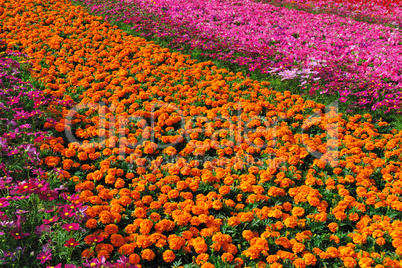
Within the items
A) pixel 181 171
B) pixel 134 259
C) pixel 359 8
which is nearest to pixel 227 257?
pixel 134 259

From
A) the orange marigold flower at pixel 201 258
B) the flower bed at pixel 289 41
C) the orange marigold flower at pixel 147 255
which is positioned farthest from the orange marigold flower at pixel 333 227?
the flower bed at pixel 289 41

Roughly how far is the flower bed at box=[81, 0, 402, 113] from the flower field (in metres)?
0.41

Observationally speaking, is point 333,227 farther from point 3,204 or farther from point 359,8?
point 359,8

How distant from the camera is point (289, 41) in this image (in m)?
7.61

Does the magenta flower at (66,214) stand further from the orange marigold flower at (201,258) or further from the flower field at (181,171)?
the orange marigold flower at (201,258)

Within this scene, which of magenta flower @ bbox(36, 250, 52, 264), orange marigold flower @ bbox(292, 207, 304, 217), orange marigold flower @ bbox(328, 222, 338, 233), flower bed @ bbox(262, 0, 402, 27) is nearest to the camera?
magenta flower @ bbox(36, 250, 52, 264)

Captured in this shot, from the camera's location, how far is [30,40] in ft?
22.0

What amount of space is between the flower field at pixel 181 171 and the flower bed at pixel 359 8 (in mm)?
6336

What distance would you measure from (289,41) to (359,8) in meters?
6.74

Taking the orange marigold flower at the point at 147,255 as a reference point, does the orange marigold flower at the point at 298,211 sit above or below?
above

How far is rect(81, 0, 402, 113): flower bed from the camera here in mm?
5844

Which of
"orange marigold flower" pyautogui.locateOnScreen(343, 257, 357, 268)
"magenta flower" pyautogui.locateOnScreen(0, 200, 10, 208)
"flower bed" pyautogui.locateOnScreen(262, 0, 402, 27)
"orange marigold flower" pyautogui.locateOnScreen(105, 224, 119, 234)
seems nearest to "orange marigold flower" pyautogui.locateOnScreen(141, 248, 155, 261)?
"orange marigold flower" pyautogui.locateOnScreen(105, 224, 119, 234)

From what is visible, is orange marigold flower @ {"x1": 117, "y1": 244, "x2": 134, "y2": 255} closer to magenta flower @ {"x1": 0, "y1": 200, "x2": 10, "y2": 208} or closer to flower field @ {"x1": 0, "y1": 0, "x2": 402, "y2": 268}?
flower field @ {"x1": 0, "y1": 0, "x2": 402, "y2": 268}

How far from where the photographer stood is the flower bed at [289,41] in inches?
230
